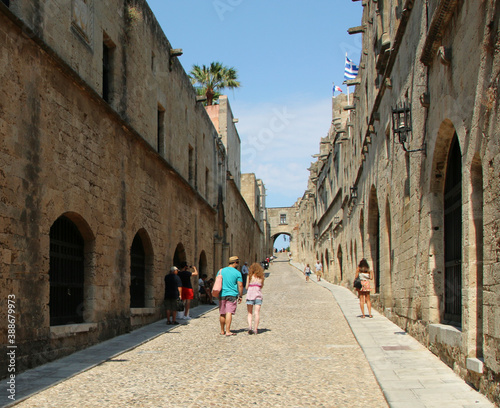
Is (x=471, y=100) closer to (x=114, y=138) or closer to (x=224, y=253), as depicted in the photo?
(x=114, y=138)

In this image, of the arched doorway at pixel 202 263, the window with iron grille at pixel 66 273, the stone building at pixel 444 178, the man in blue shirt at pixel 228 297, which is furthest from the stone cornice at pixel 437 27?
the arched doorway at pixel 202 263

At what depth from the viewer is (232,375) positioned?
6.61 meters

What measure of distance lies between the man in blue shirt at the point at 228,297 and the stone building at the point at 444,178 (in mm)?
3215

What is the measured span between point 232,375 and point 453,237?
3.62 metres

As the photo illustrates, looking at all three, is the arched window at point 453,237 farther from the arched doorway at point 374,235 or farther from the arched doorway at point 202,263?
the arched doorway at point 202,263

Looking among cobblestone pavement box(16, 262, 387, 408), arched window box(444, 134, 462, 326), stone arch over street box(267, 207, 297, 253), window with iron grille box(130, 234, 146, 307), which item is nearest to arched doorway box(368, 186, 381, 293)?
cobblestone pavement box(16, 262, 387, 408)

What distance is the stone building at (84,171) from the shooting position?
689 cm

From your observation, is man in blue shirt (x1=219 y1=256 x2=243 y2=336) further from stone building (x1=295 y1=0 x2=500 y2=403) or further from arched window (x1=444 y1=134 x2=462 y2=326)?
arched window (x1=444 y1=134 x2=462 y2=326)

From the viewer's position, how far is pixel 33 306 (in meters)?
7.11

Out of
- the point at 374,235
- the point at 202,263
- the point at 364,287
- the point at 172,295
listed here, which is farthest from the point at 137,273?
the point at 202,263

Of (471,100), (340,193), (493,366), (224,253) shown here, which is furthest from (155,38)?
(340,193)

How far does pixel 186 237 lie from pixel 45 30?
10.0 metres

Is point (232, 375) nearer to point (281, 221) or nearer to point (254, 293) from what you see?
point (254, 293)

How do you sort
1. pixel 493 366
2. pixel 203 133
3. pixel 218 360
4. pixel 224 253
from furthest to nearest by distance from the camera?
pixel 224 253
pixel 203 133
pixel 218 360
pixel 493 366
